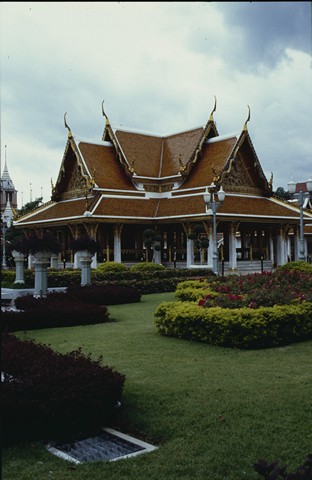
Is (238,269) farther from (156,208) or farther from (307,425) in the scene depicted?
(307,425)

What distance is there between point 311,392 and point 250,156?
25.3m

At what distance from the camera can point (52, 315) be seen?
11.2 meters

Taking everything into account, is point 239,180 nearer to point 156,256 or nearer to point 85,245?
point 156,256

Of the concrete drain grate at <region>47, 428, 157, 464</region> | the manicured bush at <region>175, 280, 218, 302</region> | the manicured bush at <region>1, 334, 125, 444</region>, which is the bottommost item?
the concrete drain grate at <region>47, 428, 157, 464</region>

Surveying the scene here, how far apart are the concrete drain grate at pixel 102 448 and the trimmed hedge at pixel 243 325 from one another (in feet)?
13.5

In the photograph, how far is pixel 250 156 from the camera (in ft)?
98.2

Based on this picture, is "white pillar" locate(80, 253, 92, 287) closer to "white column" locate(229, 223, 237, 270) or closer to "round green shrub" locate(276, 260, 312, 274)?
"round green shrub" locate(276, 260, 312, 274)

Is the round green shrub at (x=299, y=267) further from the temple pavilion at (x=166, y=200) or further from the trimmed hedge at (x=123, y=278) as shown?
the temple pavilion at (x=166, y=200)

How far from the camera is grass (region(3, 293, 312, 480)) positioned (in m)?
3.86

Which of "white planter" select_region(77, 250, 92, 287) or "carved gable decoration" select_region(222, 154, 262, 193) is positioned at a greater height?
"carved gable decoration" select_region(222, 154, 262, 193)

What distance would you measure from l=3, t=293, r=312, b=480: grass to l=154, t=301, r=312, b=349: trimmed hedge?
28 centimetres

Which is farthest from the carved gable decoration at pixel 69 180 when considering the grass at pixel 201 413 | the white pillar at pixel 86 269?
the grass at pixel 201 413

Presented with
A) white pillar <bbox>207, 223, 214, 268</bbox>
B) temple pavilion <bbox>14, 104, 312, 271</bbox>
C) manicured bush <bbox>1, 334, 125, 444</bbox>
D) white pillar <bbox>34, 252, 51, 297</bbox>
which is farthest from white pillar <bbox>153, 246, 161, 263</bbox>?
manicured bush <bbox>1, 334, 125, 444</bbox>

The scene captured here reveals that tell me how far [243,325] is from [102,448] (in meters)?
4.38
